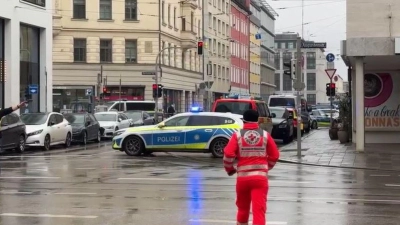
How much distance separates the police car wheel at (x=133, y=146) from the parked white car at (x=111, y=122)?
13592 millimetres

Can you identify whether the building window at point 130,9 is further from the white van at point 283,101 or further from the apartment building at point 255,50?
the apartment building at point 255,50

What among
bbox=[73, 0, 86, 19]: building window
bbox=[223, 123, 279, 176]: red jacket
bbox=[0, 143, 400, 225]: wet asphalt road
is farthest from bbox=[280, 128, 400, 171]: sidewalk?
bbox=[73, 0, 86, 19]: building window

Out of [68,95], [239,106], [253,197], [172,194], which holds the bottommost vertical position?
[172,194]

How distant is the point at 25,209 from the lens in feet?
39.6

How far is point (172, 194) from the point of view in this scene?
559 inches

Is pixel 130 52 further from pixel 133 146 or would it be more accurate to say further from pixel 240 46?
pixel 133 146

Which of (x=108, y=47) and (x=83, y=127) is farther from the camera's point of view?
(x=108, y=47)

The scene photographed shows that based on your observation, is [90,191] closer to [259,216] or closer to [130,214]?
[130,214]

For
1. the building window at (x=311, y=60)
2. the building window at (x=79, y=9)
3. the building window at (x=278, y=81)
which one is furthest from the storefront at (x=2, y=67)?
the building window at (x=278, y=81)

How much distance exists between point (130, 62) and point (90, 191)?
51.2 m

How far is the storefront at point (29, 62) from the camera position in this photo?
4234cm

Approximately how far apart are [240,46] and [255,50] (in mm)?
13529

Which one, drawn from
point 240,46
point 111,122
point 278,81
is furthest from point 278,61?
point 111,122

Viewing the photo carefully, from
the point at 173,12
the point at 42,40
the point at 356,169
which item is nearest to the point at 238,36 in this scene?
the point at 173,12
